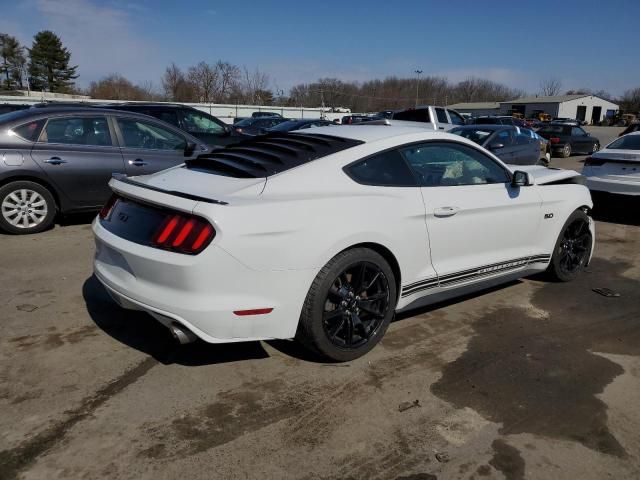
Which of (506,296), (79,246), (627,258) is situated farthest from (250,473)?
(627,258)

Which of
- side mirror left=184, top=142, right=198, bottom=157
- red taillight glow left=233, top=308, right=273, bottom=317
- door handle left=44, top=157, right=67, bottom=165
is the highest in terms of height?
side mirror left=184, top=142, right=198, bottom=157

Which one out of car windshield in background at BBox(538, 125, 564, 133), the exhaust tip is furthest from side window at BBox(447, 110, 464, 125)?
the exhaust tip

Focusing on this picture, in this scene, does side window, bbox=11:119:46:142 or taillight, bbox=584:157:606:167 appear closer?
side window, bbox=11:119:46:142

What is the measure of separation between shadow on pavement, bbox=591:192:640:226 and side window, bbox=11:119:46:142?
814 centimetres

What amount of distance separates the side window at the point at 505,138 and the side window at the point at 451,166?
705cm

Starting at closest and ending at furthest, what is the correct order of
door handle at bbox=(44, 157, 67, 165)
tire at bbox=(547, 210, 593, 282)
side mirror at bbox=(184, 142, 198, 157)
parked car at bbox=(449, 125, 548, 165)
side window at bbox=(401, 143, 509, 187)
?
side window at bbox=(401, 143, 509, 187), tire at bbox=(547, 210, 593, 282), door handle at bbox=(44, 157, 67, 165), side mirror at bbox=(184, 142, 198, 157), parked car at bbox=(449, 125, 548, 165)

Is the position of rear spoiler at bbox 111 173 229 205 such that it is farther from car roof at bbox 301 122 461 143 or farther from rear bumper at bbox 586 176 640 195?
rear bumper at bbox 586 176 640 195

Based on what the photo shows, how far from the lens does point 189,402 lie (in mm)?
3000

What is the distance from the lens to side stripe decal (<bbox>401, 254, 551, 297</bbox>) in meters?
3.78

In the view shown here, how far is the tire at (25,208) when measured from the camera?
6.36 meters

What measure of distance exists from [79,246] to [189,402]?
3.86 meters

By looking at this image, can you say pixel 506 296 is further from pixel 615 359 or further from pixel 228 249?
pixel 228 249

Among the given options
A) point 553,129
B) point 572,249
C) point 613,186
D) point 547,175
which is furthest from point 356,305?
point 553,129

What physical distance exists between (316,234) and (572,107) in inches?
3381
